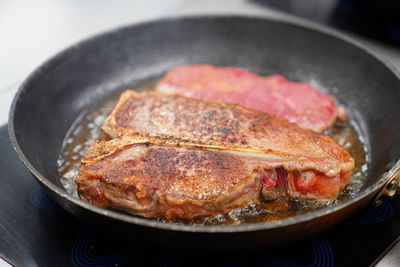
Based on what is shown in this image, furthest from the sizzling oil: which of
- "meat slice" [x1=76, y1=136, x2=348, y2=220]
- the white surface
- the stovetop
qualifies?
the white surface

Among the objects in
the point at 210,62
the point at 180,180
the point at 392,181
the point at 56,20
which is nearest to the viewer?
the point at 392,181

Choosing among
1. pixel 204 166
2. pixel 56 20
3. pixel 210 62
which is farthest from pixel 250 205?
pixel 56 20

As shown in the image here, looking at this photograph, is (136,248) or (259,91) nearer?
(136,248)

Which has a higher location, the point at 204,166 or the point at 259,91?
the point at 259,91

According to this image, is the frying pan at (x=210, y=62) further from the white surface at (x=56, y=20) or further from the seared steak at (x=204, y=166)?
the white surface at (x=56, y=20)

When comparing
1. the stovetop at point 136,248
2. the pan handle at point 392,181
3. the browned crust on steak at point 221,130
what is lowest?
the stovetop at point 136,248

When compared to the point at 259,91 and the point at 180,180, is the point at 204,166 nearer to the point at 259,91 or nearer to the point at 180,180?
the point at 180,180

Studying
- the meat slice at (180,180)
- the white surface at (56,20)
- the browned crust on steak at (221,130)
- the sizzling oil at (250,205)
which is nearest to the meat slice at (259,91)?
the sizzling oil at (250,205)

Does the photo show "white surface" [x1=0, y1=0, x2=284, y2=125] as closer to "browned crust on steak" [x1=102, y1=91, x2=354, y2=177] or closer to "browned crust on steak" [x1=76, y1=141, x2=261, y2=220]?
"browned crust on steak" [x1=102, y1=91, x2=354, y2=177]
